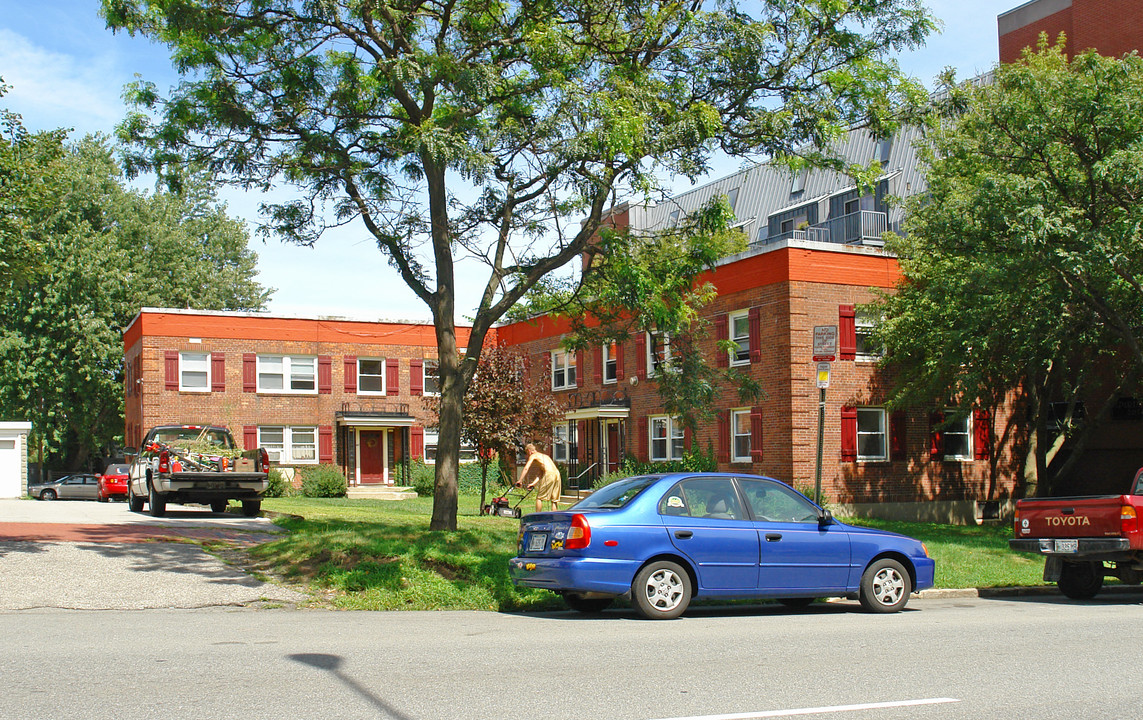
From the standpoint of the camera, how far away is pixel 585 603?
11.5m

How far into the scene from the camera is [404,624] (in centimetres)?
1030

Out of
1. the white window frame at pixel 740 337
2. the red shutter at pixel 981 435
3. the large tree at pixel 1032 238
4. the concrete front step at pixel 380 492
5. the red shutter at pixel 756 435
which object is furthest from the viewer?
the concrete front step at pixel 380 492

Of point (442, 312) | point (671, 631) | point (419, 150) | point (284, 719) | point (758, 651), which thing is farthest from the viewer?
point (442, 312)

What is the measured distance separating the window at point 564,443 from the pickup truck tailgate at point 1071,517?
76.4 feet

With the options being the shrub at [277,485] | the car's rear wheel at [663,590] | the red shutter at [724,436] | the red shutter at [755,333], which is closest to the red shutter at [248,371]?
the shrub at [277,485]

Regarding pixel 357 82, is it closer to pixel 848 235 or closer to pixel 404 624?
pixel 404 624

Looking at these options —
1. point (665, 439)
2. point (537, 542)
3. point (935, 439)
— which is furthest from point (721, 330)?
point (537, 542)

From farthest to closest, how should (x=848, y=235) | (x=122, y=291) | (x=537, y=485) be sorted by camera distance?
1. (x=122, y=291)
2. (x=848, y=235)
3. (x=537, y=485)

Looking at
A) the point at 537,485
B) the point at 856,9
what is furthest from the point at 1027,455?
the point at 856,9

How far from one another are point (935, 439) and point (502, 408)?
11.8 metres

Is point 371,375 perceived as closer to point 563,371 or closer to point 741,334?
point 563,371

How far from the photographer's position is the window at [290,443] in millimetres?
39844

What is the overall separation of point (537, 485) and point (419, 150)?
7.83 meters

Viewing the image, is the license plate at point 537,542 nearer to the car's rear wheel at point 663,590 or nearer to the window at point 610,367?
the car's rear wheel at point 663,590
